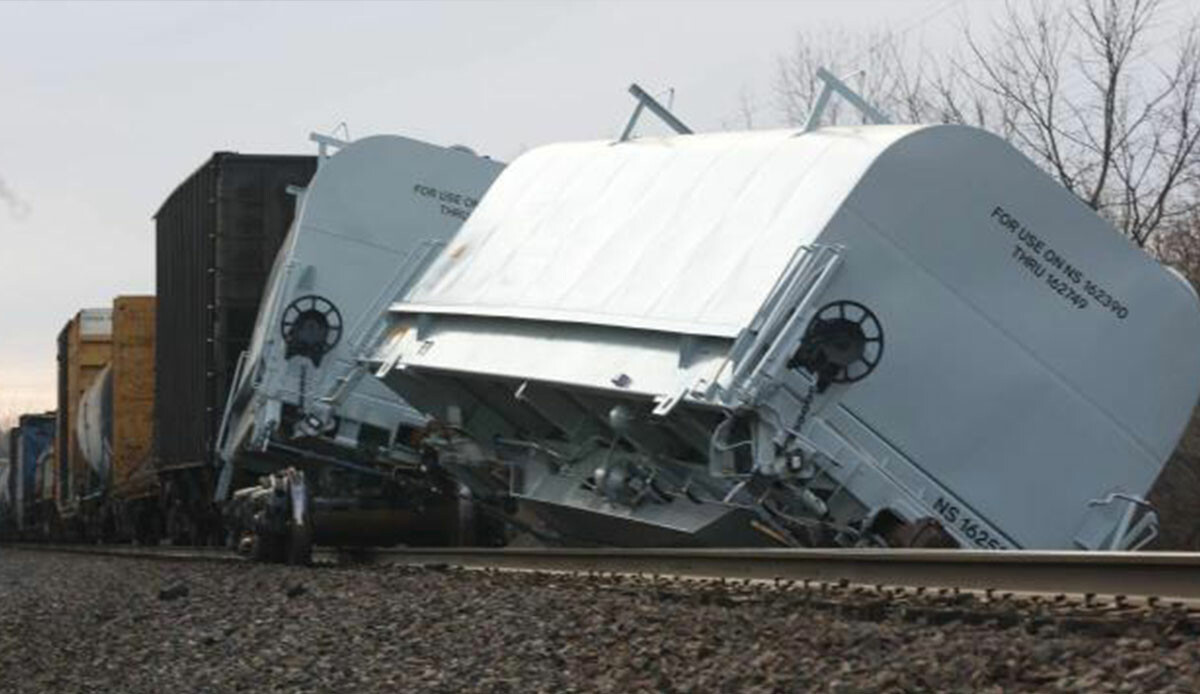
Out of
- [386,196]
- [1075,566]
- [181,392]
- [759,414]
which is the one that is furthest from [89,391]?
[1075,566]

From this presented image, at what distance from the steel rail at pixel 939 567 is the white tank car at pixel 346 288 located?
12.8 feet

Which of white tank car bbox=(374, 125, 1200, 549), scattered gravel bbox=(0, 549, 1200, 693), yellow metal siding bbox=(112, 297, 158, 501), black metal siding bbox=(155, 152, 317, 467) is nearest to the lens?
scattered gravel bbox=(0, 549, 1200, 693)

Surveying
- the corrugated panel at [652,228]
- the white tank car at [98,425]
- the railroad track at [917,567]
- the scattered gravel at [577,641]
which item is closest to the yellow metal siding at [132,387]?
the white tank car at [98,425]

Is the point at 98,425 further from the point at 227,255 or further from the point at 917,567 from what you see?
the point at 917,567

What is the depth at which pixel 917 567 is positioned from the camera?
292 inches

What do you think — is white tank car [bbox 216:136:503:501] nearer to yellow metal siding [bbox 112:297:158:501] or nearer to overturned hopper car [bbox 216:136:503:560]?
overturned hopper car [bbox 216:136:503:560]

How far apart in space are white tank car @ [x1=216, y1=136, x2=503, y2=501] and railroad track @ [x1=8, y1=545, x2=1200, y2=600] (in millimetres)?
3070

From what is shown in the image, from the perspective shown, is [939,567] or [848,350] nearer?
[939,567]

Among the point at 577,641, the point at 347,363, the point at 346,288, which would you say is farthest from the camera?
the point at 346,288

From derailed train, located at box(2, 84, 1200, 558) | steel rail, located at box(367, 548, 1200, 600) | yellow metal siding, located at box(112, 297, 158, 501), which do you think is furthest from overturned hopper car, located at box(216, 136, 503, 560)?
yellow metal siding, located at box(112, 297, 158, 501)

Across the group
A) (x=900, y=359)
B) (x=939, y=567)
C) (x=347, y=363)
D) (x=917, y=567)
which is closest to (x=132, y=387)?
(x=347, y=363)

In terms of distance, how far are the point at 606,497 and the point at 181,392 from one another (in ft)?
33.5

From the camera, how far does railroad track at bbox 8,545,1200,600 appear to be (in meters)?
6.08

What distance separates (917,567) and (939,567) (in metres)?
0.15
